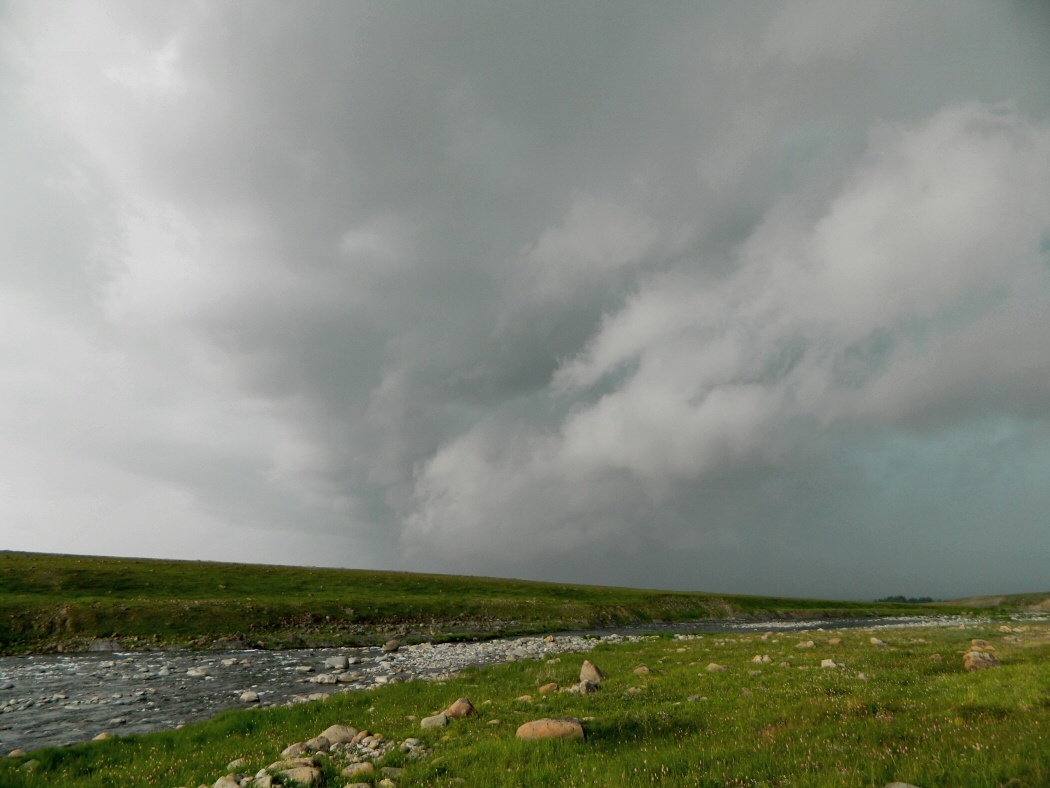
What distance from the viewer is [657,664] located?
27.9 meters

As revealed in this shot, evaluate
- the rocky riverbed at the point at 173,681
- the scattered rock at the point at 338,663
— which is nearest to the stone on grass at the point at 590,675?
the rocky riverbed at the point at 173,681

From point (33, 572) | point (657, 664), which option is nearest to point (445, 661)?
point (657, 664)

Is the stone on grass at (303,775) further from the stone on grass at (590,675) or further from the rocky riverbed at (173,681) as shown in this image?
the stone on grass at (590,675)

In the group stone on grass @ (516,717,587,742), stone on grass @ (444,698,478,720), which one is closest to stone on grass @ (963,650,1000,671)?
stone on grass @ (516,717,587,742)

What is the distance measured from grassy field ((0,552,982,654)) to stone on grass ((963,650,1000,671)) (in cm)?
4255

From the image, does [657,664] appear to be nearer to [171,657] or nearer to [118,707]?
[118,707]

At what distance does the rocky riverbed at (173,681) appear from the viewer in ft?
64.1

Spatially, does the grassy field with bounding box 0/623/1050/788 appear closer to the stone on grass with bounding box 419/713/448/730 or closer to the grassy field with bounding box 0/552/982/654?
the stone on grass with bounding box 419/713/448/730

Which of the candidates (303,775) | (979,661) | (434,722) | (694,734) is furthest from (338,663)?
(979,661)

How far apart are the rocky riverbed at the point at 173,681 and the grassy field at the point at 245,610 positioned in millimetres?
5130

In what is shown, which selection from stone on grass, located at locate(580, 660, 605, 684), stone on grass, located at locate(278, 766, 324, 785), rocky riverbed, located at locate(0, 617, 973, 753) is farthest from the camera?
stone on grass, located at locate(580, 660, 605, 684)

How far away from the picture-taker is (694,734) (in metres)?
12.4

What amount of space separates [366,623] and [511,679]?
3490 cm

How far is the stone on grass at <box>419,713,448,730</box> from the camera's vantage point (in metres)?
15.2
